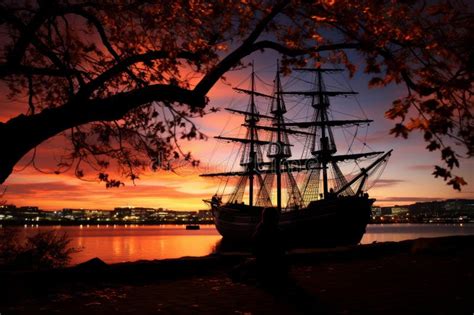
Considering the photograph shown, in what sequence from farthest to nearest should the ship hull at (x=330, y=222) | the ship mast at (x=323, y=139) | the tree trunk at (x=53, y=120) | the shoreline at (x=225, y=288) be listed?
1. the ship mast at (x=323, y=139)
2. the ship hull at (x=330, y=222)
3. the shoreline at (x=225, y=288)
4. the tree trunk at (x=53, y=120)

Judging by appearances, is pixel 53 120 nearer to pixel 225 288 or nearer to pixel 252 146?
pixel 225 288

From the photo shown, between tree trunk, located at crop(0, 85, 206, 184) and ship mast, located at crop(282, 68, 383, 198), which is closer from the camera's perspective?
tree trunk, located at crop(0, 85, 206, 184)

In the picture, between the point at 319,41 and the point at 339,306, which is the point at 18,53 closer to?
the point at 319,41

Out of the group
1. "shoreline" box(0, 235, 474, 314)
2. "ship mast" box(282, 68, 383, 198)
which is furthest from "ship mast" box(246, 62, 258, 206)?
"shoreline" box(0, 235, 474, 314)

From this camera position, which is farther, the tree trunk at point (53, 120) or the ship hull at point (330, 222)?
the ship hull at point (330, 222)

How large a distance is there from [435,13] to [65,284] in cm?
694

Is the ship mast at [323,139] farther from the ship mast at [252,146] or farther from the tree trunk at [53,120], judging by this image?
the tree trunk at [53,120]

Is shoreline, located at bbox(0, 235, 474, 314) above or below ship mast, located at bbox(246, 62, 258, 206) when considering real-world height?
below

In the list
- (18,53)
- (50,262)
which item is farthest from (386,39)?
(50,262)

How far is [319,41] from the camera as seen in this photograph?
686cm

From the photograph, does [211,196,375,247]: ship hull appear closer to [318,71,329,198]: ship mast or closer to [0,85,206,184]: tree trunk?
[318,71,329,198]: ship mast

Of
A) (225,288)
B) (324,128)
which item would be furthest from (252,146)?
(225,288)

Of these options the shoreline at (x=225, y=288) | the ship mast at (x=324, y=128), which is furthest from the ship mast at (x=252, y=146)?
the shoreline at (x=225, y=288)

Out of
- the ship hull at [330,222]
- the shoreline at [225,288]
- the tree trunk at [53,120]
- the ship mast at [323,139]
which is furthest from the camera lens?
the ship mast at [323,139]
